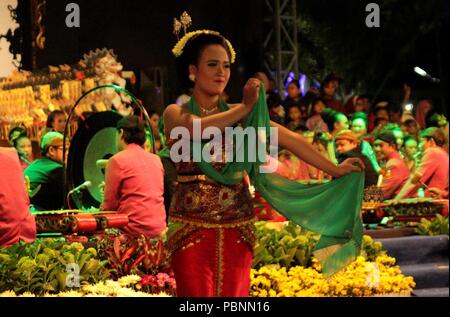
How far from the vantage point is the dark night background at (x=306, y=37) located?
7.45 m

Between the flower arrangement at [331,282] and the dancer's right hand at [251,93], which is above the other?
the dancer's right hand at [251,93]

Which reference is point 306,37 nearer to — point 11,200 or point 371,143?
point 371,143

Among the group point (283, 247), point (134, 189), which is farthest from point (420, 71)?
point (134, 189)

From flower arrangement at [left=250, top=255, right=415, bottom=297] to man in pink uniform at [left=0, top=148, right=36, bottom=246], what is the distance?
175 centimetres

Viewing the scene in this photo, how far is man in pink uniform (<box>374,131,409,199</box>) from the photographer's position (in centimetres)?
1097

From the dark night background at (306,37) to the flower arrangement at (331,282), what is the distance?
1.88 m

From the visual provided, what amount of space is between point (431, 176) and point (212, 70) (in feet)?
22.7

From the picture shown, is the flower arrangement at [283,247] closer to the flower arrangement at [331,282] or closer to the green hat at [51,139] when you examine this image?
the flower arrangement at [331,282]

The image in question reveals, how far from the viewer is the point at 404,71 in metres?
23.6

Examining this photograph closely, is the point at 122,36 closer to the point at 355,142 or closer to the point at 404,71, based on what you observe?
the point at 355,142

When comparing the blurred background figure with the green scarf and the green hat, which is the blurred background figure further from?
the green scarf

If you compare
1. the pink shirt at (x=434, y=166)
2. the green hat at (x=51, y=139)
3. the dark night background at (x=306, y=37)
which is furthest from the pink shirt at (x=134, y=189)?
the pink shirt at (x=434, y=166)

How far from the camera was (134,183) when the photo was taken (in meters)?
7.91
